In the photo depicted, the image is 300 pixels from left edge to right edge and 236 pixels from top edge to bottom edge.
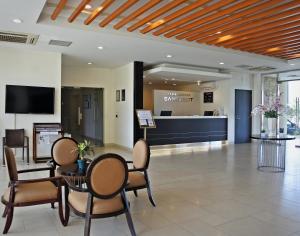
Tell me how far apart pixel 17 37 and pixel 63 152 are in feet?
11.3

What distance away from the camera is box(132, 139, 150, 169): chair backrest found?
3818 millimetres

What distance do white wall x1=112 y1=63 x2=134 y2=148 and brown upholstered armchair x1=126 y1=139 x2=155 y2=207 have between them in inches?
189

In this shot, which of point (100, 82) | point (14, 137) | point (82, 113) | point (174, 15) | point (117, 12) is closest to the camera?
point (117, 12)

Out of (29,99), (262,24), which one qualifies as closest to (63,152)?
(29,99)

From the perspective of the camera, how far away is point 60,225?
319 centimetres

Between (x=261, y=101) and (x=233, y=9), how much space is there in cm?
842

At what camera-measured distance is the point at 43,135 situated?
7.27 metres

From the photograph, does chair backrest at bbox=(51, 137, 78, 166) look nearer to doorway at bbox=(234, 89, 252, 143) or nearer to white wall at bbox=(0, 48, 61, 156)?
white wall at bbox=(0, 48, 61, 156)

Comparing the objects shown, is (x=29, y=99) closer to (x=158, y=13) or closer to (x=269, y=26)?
(x=158, y=13)

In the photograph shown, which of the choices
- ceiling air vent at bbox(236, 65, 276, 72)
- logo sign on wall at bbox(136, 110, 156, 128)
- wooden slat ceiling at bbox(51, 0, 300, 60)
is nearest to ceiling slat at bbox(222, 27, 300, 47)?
wooden slat ceiling at bbox(51, 0, 300, 60)

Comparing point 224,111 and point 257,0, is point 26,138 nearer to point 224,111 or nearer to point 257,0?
point 257,0

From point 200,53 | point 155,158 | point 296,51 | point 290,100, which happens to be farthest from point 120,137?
point 290,100

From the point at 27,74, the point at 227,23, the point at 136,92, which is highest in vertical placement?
the point at 227,23

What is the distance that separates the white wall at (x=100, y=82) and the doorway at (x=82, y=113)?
462 mm
